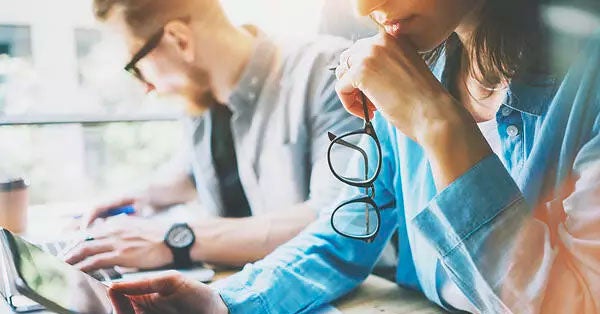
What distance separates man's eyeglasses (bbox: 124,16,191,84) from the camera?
1266 mm

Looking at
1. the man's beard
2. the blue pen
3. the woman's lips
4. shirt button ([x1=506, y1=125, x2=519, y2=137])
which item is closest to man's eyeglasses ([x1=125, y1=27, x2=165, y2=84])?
the man's beard

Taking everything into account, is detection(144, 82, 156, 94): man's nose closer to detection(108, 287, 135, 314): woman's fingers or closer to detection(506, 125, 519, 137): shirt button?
detection(108, 287, 135, 314): woman's fingers

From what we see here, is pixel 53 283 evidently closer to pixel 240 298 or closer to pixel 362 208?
pixel 240 298

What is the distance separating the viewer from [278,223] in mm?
1190

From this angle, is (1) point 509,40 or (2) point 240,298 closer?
(1) point 509,40

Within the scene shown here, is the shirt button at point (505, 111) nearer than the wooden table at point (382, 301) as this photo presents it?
Yes

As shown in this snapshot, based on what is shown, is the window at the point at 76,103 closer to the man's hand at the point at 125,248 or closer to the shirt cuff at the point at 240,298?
the man's hand at the point at 125,248

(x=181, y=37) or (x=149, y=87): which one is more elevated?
(x=181, y=37)

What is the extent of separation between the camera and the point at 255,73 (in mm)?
1317

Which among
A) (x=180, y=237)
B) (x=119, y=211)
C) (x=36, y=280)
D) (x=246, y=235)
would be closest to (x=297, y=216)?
(x=246, y=235)

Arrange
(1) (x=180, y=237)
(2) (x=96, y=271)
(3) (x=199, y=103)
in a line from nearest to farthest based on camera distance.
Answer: (2) (x=96, y=271) → (1) (x=180, y=237) → (3) (x=199, y=103)

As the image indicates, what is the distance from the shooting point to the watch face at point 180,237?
1.13 meters

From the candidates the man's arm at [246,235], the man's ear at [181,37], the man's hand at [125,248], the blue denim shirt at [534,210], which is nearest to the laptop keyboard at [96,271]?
the man's hand at [125,248]

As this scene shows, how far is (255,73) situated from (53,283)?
2.22 feet
